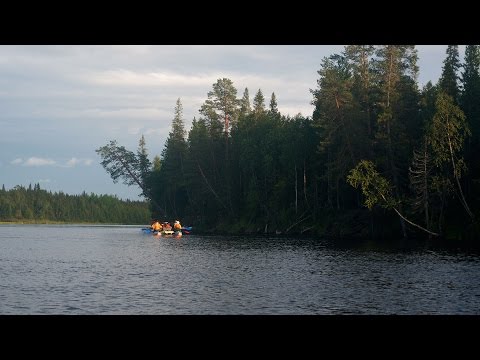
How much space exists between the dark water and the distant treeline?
713 inches

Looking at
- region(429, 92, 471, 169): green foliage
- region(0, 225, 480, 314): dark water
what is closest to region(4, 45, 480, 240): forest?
region(429, 92, 471, 169): green foliage

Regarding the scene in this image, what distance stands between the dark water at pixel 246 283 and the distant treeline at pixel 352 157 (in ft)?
59.4

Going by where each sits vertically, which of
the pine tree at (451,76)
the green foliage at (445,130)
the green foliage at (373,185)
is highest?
the pine tree at (451,76)

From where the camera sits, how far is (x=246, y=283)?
30172mm

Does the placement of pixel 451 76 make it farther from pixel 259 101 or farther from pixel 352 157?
pixel 259 101

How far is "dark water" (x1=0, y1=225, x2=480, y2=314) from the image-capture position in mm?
22469

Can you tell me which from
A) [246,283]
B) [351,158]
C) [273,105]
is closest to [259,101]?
[273,105]

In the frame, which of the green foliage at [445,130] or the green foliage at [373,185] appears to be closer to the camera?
the green foliage at [445,130]

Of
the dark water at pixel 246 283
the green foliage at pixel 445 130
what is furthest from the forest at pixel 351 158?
the dark water at pixel 246 283

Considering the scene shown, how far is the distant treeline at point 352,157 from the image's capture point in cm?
6322

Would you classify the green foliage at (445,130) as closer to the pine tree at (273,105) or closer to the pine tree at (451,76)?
the pine tree at (451,76)

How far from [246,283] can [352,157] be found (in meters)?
46.9
